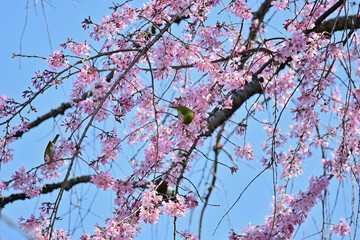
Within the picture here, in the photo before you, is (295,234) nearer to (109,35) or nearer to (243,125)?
(243,125)

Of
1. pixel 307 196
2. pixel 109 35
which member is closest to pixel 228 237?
pixel 307 196

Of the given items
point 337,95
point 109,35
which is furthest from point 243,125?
point 337,95

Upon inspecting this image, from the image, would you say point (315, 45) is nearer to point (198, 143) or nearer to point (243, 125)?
point (243, 125)

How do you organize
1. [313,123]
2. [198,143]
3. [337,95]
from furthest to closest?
1. [337,95]
2. [313,123]
3. [198,143]

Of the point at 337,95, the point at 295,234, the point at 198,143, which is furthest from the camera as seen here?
the point at 337,95

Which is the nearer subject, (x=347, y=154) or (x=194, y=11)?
(x=194, y=11)

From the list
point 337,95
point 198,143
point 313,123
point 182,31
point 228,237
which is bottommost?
point 228,237

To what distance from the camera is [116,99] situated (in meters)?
2.05

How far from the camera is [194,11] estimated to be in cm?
210

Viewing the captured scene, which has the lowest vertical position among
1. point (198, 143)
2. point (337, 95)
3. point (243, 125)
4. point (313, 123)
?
point (198, 143)

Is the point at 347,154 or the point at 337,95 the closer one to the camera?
the point at 347,154

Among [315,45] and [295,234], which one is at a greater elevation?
[315,45]

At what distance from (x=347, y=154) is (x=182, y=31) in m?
1.00

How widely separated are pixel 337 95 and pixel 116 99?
2284 mm
